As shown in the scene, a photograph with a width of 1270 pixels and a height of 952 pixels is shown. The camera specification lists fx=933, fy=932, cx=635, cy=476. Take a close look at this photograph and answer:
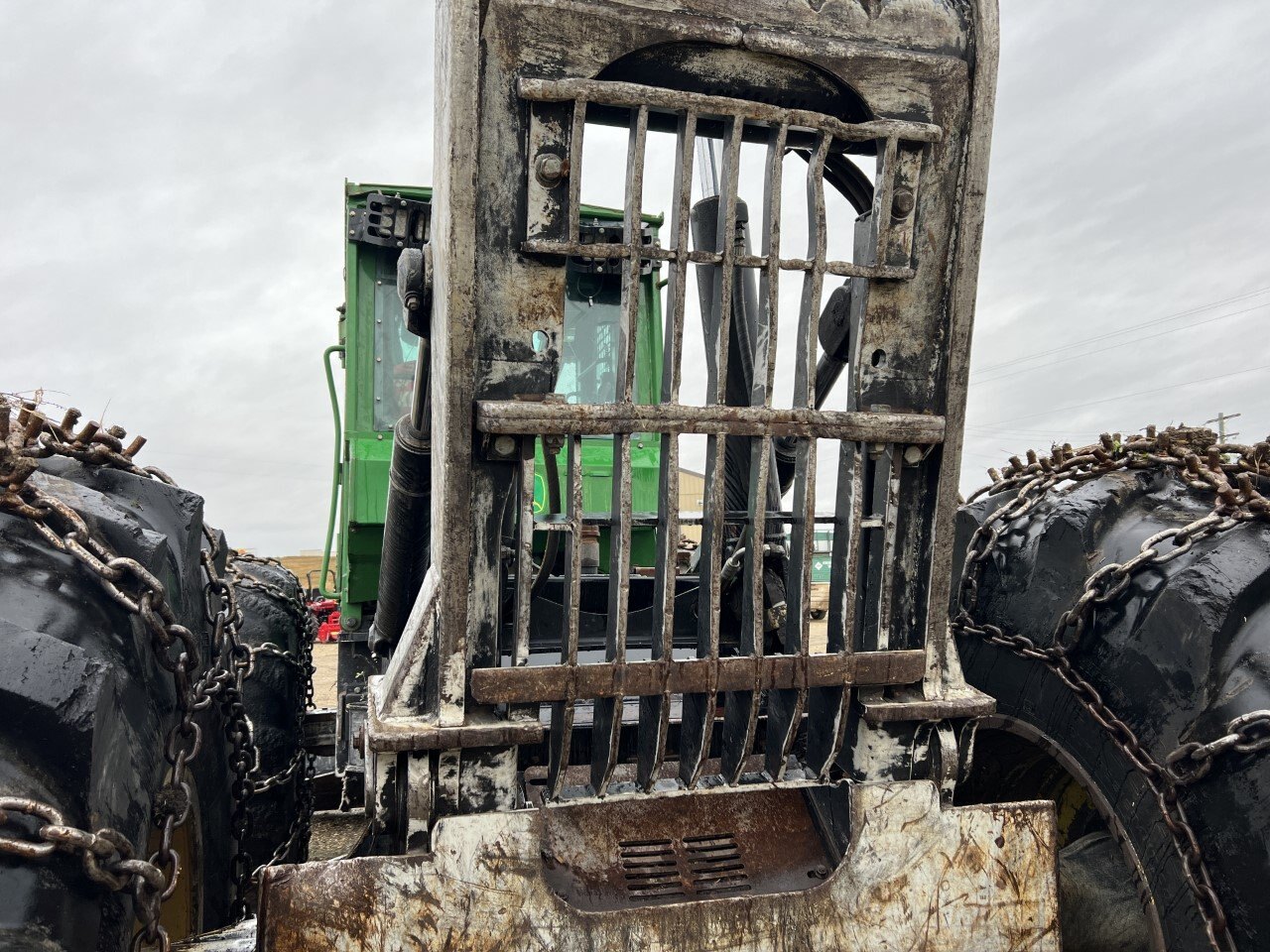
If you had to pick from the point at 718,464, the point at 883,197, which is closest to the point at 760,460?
the point at 718,464

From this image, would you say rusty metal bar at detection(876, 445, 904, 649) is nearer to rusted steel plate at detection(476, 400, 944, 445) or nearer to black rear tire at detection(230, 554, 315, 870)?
rusted steel plate at detection(476, 400, 944, 445)

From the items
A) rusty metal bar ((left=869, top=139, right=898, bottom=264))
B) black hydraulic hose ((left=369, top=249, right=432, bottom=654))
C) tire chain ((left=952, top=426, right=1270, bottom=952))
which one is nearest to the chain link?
tire chain ((left=952, top=426, right=1270, bottom=952))

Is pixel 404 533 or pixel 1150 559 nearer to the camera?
pixel 1150 559

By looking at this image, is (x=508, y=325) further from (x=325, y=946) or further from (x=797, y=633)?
(x=325, y=946)

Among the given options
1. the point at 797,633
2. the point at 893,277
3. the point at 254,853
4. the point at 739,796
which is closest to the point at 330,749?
the point at 254,853

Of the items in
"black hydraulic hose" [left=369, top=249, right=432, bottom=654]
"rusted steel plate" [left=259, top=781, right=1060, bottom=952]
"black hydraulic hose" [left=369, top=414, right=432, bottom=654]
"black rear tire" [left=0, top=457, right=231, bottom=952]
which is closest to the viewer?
"black rear tire" [left=0, top=457, right=231, bottom=952]

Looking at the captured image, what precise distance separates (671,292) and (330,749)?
2850 millimetres

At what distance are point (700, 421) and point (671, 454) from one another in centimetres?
8

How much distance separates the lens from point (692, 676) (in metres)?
1.78

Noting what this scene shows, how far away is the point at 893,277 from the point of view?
73.0 inches

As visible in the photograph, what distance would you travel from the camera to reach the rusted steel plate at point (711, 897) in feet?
5.11

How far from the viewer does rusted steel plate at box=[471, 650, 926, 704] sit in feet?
5.64

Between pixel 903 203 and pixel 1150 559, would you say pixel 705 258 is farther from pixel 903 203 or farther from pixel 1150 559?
pixel 1150 559

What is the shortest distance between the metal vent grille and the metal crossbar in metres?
0.13
